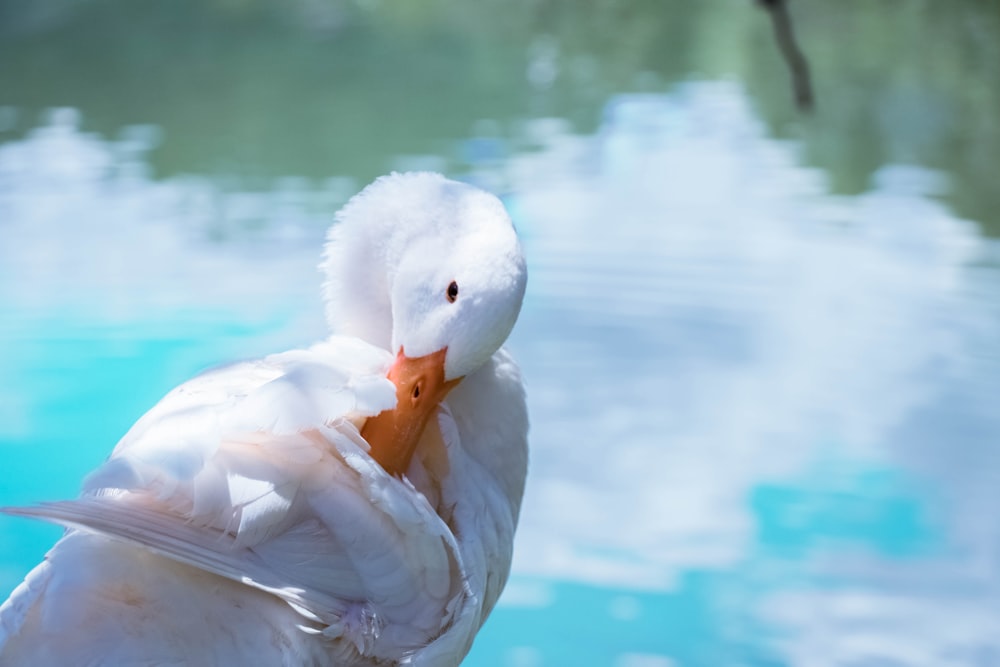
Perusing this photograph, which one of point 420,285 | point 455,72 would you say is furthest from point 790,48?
point 455,72

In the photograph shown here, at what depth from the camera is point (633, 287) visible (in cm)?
552

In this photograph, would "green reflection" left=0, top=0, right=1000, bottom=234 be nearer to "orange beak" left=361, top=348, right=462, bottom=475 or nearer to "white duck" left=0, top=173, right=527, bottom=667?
"white duck" left=0, top=173, right=527, bottom=667

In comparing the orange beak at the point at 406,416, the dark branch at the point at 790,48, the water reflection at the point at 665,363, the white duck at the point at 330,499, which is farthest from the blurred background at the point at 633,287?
the dark branch at the point at 790,48

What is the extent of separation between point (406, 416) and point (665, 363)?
3.06 m

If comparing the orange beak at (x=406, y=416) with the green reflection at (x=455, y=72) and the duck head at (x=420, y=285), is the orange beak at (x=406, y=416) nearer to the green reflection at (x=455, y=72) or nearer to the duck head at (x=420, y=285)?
the duck head at (x=420, y=285)

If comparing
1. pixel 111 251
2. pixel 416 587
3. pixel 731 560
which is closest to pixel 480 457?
pixel 416 587

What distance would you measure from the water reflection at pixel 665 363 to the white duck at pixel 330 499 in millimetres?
1312

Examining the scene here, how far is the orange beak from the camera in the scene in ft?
6.31

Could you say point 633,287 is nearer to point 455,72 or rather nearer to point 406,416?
point 406,416

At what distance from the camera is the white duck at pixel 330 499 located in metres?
1.62

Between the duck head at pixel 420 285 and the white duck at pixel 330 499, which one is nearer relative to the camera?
the white duck at pixel 330 499

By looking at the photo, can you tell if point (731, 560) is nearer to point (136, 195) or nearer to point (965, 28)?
point (136, 195)

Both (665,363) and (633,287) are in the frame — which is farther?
(633,287)

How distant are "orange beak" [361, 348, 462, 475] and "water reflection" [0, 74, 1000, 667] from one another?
147cm
